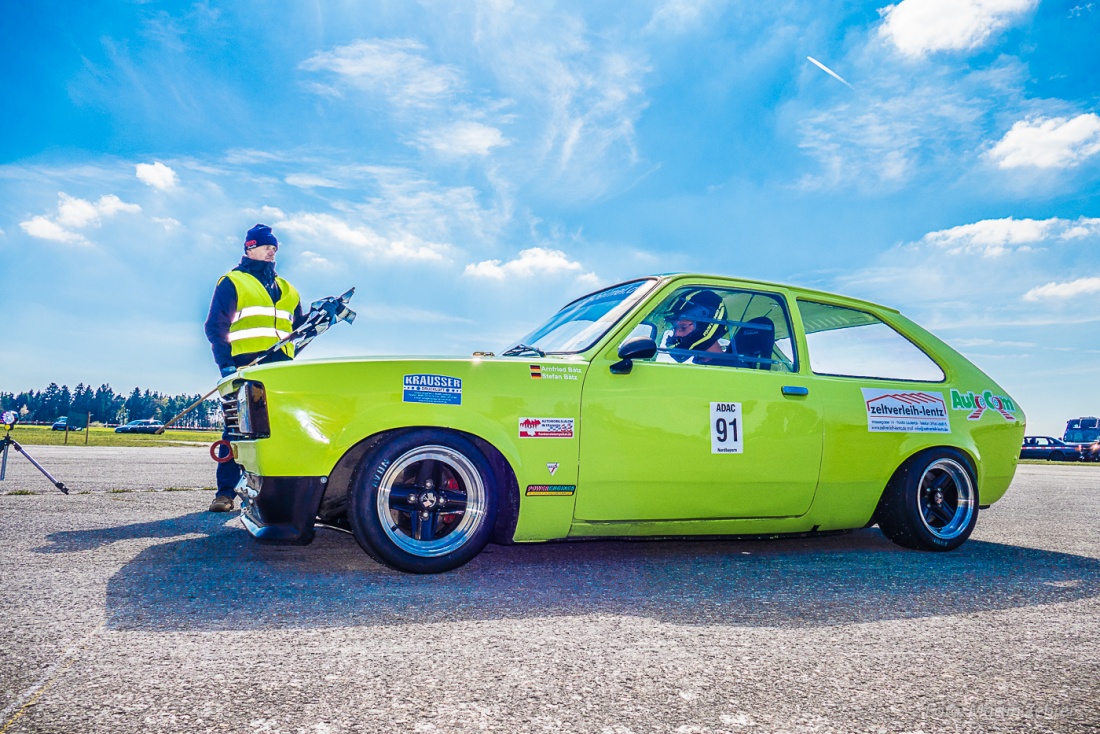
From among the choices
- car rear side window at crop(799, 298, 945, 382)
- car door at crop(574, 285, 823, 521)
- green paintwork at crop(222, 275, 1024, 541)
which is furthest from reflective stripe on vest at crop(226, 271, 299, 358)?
car rear side window at crop(799, 298, 945, 382)

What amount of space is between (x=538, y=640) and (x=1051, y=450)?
139ft

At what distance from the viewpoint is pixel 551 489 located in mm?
3369

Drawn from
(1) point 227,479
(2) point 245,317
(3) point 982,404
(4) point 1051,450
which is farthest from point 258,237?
(4) point 1051,450

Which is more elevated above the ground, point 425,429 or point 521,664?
point 425,429

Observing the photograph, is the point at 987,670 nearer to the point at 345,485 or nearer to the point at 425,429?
the point at 425,429

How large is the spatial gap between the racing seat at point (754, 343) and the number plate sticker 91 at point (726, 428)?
0.33 meters

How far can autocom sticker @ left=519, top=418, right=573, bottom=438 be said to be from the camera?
11.0 feet

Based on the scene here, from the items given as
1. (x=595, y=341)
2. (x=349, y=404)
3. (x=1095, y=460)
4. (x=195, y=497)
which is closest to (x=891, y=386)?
(x=595, y=341)

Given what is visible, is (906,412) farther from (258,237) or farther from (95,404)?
(95,404)

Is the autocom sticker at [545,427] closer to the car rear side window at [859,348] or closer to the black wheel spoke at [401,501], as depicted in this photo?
the black wheel spoke at [401,501]

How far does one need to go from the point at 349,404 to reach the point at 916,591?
2.71 meters

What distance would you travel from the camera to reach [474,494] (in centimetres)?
327

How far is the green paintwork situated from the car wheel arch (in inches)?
1.8

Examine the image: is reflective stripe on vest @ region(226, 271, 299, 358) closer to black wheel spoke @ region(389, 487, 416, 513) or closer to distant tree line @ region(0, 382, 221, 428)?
black wheel spoke @ region(389, 487, 416, 513)
